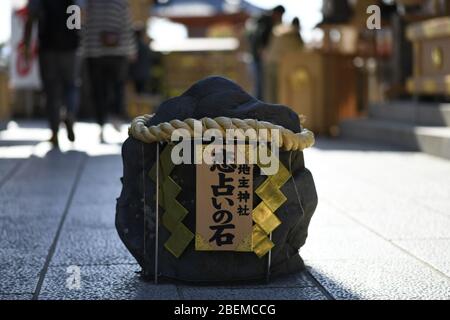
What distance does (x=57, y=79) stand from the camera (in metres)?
10.1

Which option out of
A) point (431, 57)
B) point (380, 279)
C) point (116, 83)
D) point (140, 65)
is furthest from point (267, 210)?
point (140, 65)

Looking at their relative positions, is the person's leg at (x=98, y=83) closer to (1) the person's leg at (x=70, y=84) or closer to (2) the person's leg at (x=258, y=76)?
(1) the person's leg at (x=70, y=84)

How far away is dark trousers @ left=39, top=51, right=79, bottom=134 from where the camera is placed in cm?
996

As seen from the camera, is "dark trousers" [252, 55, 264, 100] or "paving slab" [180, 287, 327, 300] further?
"dark trousers" [252, 55, 264, 100]

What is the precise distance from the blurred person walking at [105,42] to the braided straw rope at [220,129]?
23.6 ft

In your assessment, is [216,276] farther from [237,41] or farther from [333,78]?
[237,41]

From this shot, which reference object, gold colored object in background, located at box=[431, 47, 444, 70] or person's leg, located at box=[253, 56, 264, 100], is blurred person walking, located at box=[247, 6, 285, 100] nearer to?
person's leg, located at box=[253, 56, 264, 100]

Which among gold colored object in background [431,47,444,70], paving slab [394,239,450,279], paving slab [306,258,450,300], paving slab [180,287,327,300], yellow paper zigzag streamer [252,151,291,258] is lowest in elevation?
paving slab [394,239,450,279]

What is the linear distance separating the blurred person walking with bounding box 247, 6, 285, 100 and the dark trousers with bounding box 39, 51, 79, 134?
4.71 meters

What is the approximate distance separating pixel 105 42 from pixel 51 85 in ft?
3.62
